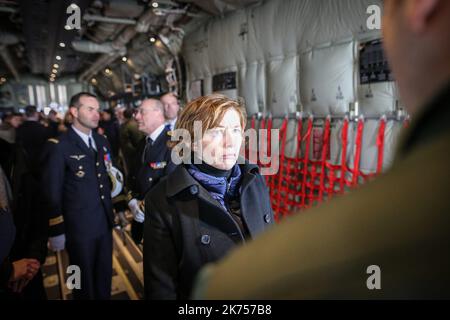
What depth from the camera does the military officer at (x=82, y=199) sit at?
8.17 ft

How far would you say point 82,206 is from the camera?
2.62 meters

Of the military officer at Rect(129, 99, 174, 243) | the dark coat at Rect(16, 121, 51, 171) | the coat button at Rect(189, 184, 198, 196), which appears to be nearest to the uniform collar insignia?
the military officer at Rect(129, 99, 174, 243)

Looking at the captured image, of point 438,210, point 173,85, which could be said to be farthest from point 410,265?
point 173,85

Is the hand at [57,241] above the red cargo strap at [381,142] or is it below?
below

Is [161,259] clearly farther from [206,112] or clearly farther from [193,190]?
[206,112]

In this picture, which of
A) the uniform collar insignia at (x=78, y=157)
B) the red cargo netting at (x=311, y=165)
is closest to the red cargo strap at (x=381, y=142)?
the red cargo netting at (x=311, y=165)

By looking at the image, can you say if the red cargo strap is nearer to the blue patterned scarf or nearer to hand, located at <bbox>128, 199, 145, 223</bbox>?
the blue patterned scarf

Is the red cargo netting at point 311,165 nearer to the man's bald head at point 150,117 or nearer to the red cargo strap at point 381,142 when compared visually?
the red cargo strap at point 381,142

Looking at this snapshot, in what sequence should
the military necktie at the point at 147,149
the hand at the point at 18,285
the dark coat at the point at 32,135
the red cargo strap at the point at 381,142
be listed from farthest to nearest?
the dark coat at the point at 32,135 → the red cargo strap at the point at 381,142 → the military necktie at the point at 147,149 → the hand at the point at 18,285

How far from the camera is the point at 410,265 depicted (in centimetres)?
32

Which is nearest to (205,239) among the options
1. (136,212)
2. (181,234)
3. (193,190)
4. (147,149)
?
(181,234)
